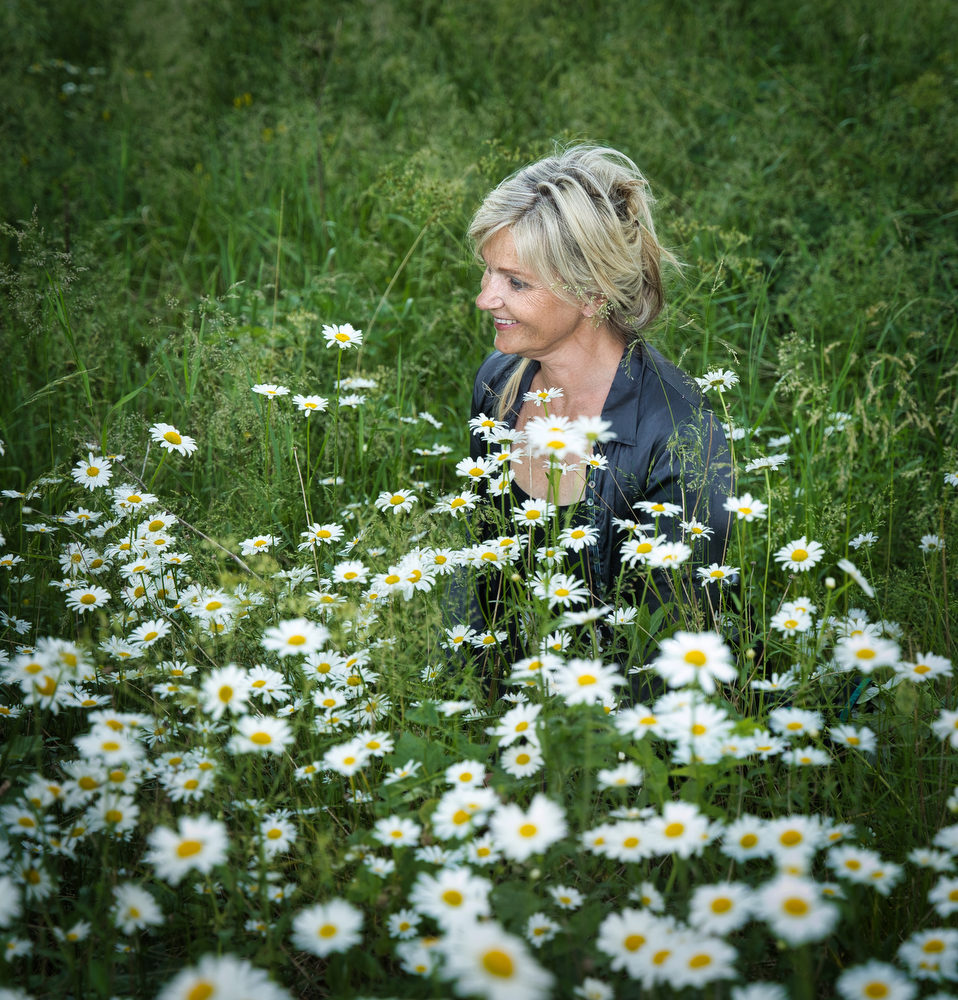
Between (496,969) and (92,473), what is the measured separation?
203 centimetres

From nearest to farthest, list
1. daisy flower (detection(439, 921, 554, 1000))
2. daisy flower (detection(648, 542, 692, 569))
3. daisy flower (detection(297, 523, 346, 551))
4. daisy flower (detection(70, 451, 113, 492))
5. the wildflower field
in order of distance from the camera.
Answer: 1. daisy flower (detection(439, 921, 554, 1000))
2. the wildflower field
3. daisy flower (detection(648, 542, 692, 569))
4. daisy flower (detection(297, 523, 346, 551))
5. daisy flower (detection(70, 451, 113, 492))

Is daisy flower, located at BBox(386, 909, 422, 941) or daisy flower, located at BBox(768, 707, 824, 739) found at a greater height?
daisy flower, located at BBox(768, 707, 824, 739)

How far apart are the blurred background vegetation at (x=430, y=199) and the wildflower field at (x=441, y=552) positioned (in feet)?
0.12

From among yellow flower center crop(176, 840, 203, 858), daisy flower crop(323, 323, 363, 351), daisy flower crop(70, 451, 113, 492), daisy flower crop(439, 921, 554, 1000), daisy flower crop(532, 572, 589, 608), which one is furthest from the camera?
daisy flower crop(323, 323, 363, 351)

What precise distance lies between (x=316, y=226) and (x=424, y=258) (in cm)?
77

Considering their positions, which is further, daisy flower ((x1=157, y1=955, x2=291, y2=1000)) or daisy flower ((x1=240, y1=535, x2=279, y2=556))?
daisy flower ((x1=240, y1=535, x2=279, y2=556))

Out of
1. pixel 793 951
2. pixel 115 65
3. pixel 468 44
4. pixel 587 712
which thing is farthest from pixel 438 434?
pixel 115 65

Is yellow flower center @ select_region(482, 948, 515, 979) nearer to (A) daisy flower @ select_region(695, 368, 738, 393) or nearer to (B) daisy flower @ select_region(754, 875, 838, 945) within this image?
(B) daisy flower @ select_region(754, 875, 838, 945)

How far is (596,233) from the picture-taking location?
2850 mm

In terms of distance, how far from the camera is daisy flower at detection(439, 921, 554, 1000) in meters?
0.91

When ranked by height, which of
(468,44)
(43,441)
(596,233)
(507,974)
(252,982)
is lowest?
(43,441)

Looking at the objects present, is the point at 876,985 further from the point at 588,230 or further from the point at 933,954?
the point at 588,230

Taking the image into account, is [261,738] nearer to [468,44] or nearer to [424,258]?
[424,258]

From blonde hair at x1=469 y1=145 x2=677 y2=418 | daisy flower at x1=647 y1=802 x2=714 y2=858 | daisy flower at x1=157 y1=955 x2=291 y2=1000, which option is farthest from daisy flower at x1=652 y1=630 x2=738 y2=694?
blonde hair at x1=469 y1=145 x2=677 y2=418
